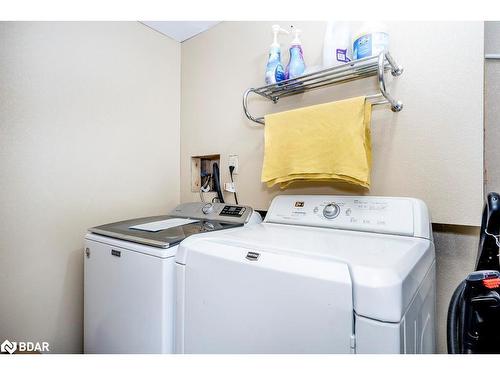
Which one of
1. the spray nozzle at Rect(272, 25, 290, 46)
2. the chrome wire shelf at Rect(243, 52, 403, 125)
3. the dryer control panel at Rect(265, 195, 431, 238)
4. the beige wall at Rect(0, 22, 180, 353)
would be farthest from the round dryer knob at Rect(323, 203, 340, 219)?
the beige wall at Rect(0, 22, 180, 353)

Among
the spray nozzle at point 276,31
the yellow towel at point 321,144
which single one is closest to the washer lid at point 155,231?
the yellow towel at point 321,144

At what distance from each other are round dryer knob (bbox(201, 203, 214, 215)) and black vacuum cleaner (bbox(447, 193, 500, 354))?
3.80 feet

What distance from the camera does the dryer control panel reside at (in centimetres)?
98

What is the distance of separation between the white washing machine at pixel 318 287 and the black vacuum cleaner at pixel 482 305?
0.08m

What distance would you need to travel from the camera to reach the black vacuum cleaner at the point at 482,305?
0.69 metres

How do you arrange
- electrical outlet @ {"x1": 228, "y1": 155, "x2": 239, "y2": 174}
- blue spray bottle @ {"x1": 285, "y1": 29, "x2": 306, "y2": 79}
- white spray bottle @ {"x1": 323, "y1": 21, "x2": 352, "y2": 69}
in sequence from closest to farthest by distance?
1. white spray bottle @ {"x1": 323, "y1": 21, "x2": 352, "y2": 69}
2. blue spray bottle @ {"x1": 285, "y1": 29, "x2": 306, "y2": 79}
3. electrical outlet @ {"x1": 228, "y1": 155, "x2": 239, "y2": 174}

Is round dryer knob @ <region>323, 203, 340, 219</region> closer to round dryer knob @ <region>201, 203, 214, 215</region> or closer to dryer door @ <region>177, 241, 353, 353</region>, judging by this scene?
dryer door @ <region>177, 241, 353, 353</region>

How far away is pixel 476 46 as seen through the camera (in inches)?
38.9

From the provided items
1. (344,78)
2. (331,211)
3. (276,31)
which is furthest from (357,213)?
(276,31)

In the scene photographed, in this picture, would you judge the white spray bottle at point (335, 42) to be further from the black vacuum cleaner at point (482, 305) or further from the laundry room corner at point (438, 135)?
the black vacuum cleaner at point (482, 305)

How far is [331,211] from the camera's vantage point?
45.3 inches

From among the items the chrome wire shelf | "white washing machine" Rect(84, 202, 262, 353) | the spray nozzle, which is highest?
the spray nozzle

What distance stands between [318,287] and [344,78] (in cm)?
107

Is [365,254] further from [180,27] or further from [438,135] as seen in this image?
[180,27]
